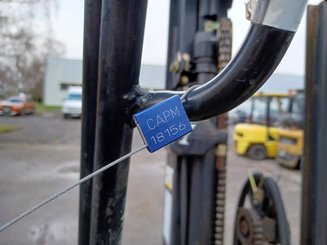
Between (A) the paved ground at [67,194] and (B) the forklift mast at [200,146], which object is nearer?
(B) the forklift mast at [200,146]

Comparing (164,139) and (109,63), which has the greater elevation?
(109,63)

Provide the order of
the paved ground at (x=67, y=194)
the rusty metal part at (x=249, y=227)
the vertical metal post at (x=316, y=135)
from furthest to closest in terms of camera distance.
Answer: the paved ground at (x=67, y=194) → the rusty metal part at (x=249, y=227) → the vertical metal post at (x=316, y=135)

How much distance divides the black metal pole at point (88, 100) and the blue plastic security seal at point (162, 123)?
180mm

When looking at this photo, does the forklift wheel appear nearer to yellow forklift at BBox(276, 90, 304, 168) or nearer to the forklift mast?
yellow forklift at BBox(276, 90, 304, 168)

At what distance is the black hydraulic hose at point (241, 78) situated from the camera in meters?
0.58

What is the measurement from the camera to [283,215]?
1735 millimetres

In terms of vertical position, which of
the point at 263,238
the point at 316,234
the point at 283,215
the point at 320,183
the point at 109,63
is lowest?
the point at 263,238

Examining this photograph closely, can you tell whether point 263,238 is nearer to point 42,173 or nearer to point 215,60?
Result: point 215,60

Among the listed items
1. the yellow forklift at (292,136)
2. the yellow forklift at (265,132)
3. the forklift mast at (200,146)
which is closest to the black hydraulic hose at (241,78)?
the forklift mast at (200,146)

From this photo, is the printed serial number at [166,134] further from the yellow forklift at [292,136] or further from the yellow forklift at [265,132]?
the yellow forklift at [265,132]

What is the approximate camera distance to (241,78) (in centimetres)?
62

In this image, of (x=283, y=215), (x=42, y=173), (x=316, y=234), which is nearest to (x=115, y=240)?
(x=316, y=234)

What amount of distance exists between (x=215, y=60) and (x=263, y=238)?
2.94 feet

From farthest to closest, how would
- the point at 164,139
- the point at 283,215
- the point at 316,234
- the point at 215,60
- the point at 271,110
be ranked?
the point at 271,110 → the point at 283,215 → the point at 215,60 → the point at 316,234 → the point at 164,139
